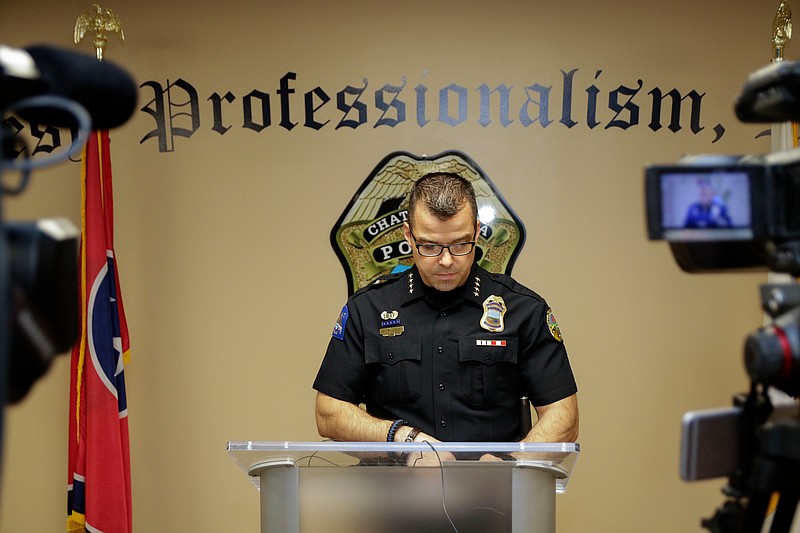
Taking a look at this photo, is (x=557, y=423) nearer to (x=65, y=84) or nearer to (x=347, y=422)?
(x=347, y=422)

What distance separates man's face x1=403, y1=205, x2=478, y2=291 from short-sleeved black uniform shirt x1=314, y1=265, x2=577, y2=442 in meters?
→ 0.09

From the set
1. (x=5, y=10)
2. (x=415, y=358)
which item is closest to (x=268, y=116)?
(x=5, y=10)

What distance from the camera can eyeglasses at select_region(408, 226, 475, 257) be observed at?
7.15ft

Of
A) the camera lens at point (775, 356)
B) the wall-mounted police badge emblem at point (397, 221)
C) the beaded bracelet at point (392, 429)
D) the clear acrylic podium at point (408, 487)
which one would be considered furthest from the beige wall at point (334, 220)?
the camera lens at point (775, 356)

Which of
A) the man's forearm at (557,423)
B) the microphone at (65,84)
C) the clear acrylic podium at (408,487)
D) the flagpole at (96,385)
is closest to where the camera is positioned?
the microphone at (65,84)

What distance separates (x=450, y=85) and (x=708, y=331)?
4.72 feet

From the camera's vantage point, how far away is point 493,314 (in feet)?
7.47

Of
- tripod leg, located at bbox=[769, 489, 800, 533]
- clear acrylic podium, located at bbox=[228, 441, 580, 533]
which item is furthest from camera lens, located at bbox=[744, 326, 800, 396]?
clear acrylic podium, located at bbox=[228, 441, 580, 533]

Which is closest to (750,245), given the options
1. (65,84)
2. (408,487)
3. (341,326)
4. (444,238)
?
(408,487)

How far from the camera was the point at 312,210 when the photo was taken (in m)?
3.14

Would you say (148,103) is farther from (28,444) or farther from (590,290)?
(590,290)

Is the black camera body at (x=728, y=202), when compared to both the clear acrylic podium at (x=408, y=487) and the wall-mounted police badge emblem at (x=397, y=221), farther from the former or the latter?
the wall-mounted police badge emblem at (x=397, y=221)

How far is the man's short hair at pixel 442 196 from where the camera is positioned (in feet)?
7.05

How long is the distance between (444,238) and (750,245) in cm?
116
